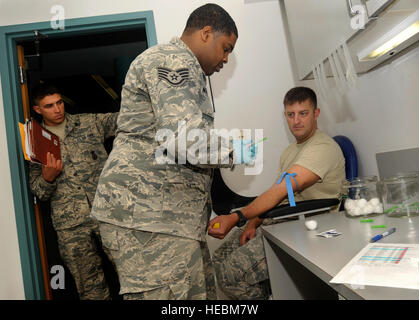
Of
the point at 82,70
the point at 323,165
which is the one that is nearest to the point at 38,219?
the point at 323,165

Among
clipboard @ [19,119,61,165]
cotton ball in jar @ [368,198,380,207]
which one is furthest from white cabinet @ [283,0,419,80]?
clipboard @ [19,119,61,165]

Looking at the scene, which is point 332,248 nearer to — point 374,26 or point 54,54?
point 374,26

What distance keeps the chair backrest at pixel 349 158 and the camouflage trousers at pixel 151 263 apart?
3.40ft

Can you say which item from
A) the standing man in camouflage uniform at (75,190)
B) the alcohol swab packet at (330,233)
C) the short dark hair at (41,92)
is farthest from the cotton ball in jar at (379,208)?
the short dark hair at (41,92)

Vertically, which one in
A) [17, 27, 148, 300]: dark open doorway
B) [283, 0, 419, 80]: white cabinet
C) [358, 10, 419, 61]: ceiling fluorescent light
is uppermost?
[17, 27, 148, 300]: dark open doorway

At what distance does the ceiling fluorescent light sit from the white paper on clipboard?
2.18 ft

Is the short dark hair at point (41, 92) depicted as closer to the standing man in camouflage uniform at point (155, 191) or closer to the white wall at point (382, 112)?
the standing man in camouflage uniform at point (155, 191)

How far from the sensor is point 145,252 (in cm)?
102

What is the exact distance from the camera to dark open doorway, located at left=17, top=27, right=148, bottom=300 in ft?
9.53

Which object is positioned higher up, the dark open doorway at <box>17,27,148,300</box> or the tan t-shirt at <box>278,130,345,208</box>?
the dark open doorway at <box>17,27,148,300</box>

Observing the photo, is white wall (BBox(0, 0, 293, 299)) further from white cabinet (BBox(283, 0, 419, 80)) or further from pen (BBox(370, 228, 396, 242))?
pen (BBox(370, 228, 396, 242))

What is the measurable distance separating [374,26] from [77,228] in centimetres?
204

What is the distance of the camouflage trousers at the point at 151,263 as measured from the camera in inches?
39.8

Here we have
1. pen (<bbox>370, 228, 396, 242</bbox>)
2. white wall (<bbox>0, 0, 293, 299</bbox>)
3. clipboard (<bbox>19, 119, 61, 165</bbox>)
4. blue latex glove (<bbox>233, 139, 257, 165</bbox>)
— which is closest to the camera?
pen (<bbox>370, 228, 396, 242</bbox>)
